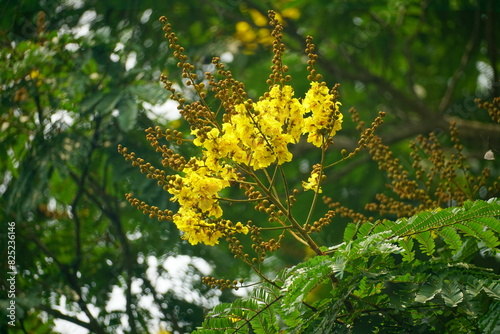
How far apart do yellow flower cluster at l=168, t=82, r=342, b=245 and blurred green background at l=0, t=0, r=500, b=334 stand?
132 cm

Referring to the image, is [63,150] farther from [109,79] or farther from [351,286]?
[351,286]

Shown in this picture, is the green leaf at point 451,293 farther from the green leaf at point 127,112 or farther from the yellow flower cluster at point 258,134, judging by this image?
the green leaf at point 127,112

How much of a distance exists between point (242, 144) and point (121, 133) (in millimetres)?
2029

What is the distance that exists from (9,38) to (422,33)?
351cm

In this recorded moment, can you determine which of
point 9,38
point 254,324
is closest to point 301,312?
point 254,324

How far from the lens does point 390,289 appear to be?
2.38 meters

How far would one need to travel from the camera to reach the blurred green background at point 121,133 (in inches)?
166

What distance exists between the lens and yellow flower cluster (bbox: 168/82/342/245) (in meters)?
2.34

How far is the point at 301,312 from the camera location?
250 centimetres

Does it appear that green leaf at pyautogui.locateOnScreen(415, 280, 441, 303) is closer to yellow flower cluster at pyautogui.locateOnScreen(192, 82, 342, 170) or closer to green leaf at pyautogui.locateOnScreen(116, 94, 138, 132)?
yellow flower cluster at pyautogui.locateOnScreen(192, 82, 342, 170)

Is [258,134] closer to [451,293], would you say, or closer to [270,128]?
[270,128]

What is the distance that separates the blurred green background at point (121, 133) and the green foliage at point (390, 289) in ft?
4.12

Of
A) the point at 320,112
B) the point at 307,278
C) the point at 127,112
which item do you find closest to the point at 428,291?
the point at 307,278

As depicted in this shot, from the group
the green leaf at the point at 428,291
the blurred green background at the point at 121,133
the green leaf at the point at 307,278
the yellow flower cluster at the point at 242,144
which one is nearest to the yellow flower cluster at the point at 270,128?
the yellow flower cluster at the point at 242,144
